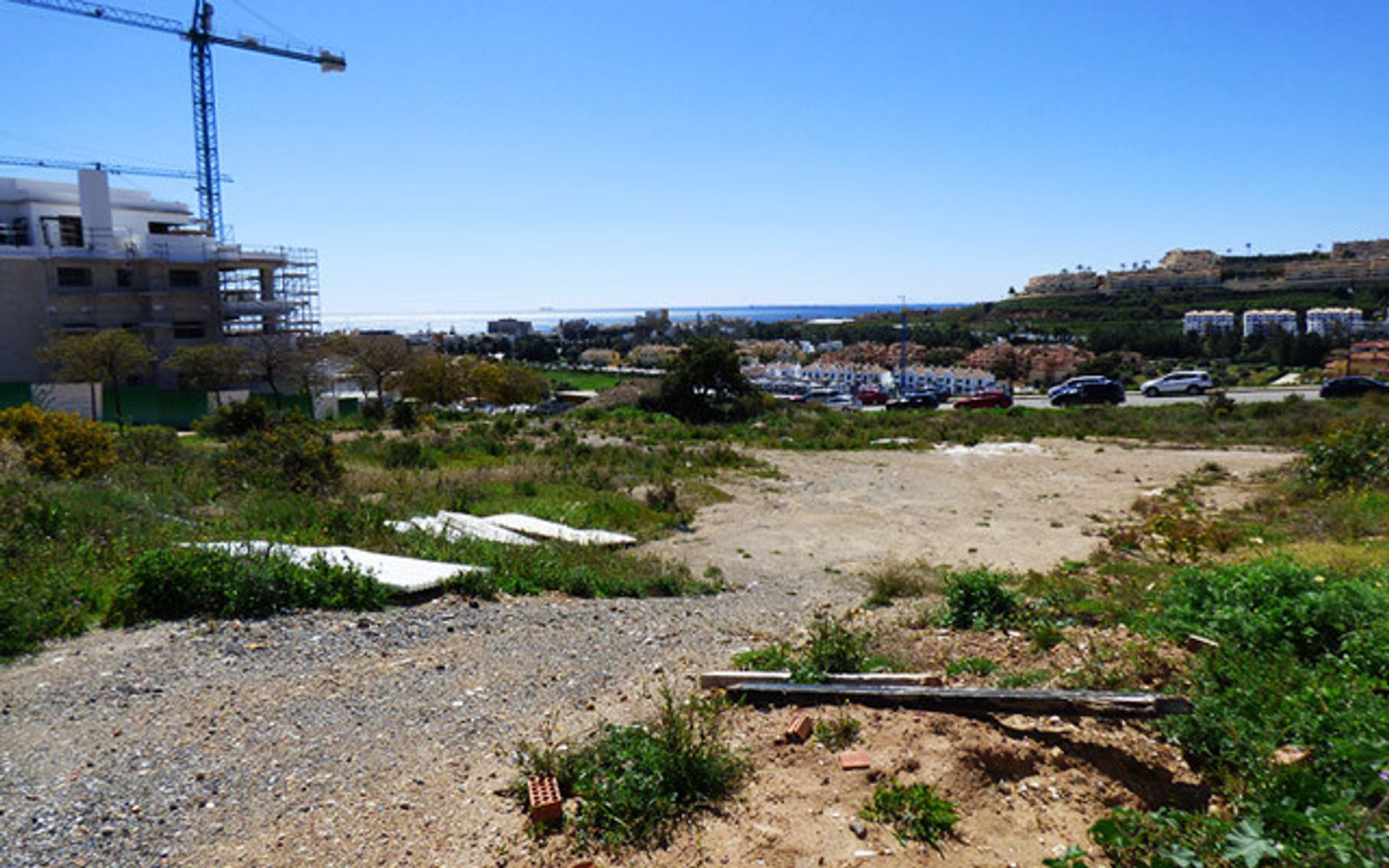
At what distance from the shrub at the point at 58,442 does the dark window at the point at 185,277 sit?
40294 mm

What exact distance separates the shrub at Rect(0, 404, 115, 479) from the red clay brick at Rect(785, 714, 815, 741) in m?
13.8

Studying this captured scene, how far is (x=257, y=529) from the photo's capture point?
10.8 meters

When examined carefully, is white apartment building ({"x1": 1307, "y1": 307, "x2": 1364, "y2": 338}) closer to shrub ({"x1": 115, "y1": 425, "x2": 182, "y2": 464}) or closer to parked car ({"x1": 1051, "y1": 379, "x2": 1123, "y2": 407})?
parked car ({"x1": 1051, "y1": 379, "x2": 1123, "y2": 407})

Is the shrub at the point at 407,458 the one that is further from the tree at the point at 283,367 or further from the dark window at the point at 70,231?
the dark window at the point at 70,231

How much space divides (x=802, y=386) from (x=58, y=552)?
199ft

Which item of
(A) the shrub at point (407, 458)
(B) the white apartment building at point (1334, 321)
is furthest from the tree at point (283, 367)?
(B) the white apartment building at point (1334, 321)

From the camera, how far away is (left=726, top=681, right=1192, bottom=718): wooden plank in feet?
16.0

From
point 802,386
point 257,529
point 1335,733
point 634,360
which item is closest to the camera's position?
point 1335,733

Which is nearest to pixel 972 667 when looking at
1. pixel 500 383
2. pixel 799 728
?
pixel 799 728

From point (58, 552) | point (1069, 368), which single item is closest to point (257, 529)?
point (58, 552)

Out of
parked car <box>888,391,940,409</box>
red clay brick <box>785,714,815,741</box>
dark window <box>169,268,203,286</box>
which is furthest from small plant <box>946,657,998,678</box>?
dark window <box>169,268,203,286</box>

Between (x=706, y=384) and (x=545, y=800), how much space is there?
38.0m

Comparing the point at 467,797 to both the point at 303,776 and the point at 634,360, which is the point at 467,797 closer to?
the point at 303,776

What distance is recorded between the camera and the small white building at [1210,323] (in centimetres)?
8981
